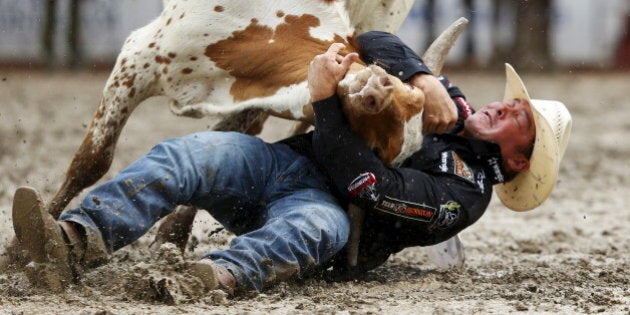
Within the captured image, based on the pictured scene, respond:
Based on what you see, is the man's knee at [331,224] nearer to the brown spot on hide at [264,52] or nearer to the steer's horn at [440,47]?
the brown spot on hide at [264,52]

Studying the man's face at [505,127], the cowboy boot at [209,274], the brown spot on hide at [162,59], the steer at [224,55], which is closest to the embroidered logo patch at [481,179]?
the man's face at [505,127]

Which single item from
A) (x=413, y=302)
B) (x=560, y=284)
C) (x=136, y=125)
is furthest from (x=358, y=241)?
(x=136, y=125)

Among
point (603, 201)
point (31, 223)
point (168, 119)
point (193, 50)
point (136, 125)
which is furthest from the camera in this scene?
point (168, 119)

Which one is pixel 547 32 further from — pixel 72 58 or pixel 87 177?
pixel 87 177

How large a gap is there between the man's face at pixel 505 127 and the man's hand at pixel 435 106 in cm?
20

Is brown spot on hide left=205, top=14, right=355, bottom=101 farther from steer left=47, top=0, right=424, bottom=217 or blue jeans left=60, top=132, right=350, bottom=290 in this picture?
blue jeans left=60, top=132, right=350, bottom=290

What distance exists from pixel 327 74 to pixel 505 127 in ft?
2.73

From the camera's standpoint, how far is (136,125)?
1024 cm

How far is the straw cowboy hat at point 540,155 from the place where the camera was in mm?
3854

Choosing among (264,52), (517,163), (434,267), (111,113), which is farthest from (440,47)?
(111,113)

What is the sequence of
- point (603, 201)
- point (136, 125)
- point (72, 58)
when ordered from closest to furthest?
point (603, 201) → point (136, 125) → point (72, 58)

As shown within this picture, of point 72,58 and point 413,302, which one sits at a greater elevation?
point 413,302

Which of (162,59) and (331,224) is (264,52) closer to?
(162,59)

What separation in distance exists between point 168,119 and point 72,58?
21.7 ft
